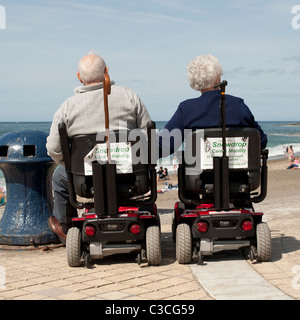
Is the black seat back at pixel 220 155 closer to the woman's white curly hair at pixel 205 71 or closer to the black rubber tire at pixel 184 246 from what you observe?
the black rubber tire at pixel 184 246

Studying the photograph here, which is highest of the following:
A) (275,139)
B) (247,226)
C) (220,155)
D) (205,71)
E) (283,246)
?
(205,71)

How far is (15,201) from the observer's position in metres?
5.55

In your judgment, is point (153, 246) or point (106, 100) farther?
point (153, 246)

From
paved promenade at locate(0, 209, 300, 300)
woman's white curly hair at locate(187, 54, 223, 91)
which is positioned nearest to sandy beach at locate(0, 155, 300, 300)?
paved promenade at locate(0, 209, 300, 300)

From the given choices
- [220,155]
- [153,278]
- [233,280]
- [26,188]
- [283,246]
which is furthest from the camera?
[26,188]

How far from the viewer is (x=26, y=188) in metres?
5.52

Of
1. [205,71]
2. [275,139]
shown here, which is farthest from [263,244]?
[275,139]

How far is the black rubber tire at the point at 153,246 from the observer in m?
4.29

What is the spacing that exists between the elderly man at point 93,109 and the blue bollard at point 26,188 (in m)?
0.86

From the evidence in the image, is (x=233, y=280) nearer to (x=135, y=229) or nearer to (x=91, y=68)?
(x=135, y=229)

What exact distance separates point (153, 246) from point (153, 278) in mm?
383

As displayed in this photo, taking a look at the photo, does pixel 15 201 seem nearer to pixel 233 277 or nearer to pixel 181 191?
pixel 181 191

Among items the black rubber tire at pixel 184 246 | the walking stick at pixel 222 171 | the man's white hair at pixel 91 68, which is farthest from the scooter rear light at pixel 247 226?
the man's white hair at pixel 91 68

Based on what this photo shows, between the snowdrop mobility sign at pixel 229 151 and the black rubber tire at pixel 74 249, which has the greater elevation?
the snowdrop mobility sign at pixel 229 151
